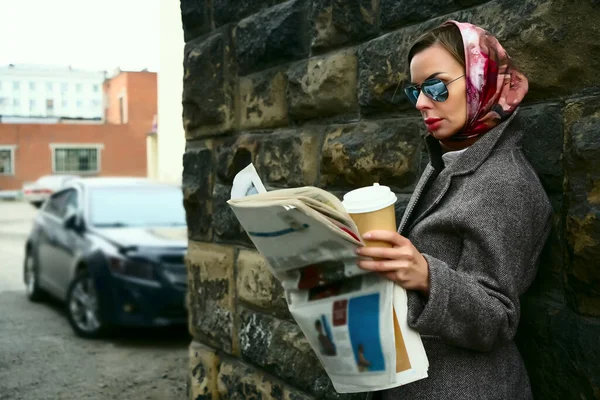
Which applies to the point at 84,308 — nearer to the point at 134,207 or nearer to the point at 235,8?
the point at 134,207

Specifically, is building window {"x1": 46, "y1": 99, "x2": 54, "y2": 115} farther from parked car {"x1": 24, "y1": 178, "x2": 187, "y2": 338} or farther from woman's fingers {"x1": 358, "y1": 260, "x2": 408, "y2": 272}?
woman's fingers {"x1": 358, "y1": 260, "x2": 408, "y2": 272}

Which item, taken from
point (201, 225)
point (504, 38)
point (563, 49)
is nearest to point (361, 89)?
point (504, 38)

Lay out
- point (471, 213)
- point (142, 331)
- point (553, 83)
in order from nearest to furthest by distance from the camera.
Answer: point (471, 213), point (553, 83), point (142, 331)

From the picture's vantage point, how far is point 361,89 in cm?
242

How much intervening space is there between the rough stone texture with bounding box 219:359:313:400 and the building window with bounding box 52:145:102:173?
131ft

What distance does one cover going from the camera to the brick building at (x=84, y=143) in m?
40.4

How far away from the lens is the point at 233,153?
3.13m

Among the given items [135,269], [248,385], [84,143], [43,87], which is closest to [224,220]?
[248,385]

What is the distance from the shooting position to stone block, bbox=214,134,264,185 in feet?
9.87

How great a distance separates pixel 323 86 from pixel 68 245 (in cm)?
493

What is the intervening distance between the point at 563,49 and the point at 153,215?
223 inches

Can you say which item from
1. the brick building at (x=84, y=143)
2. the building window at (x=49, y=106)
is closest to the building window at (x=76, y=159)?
the brick building at (x=84, y=143)

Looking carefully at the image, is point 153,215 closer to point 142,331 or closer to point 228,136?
point 142,331

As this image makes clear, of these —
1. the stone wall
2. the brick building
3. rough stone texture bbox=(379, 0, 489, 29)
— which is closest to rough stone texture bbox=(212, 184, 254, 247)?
the stone wall
